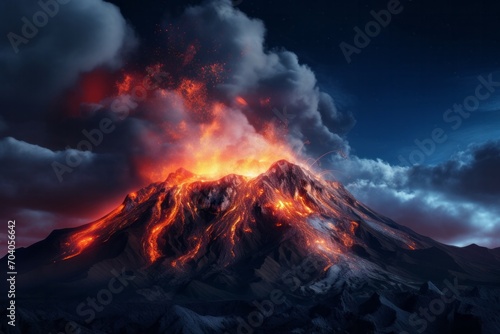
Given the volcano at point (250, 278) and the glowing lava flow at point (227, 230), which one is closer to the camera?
the volcano at point (250, 278)

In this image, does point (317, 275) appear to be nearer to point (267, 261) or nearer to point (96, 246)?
point (267, 261)

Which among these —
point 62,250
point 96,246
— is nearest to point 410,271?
point 96,246

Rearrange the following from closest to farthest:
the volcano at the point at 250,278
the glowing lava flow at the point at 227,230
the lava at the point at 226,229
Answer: the volcano at the point at 250,278, the glowing lava flow at the point at 227,230, the lava at the point at 226,229

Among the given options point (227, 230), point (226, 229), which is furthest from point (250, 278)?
point (226, 229)

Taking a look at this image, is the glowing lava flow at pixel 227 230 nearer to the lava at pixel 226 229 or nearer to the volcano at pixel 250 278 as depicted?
the lava at pixel 226 229

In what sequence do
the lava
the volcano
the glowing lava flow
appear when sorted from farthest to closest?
1. the lava
2. the glowing lava flow
3. the volcano

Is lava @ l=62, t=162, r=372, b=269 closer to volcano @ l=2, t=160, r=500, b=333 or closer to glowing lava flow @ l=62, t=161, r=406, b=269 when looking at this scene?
glowing lava flow @ l=62, t=161, r=406, b=269

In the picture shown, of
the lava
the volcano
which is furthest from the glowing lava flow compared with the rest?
the volcano

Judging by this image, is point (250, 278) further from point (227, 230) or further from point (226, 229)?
point (226, 229)

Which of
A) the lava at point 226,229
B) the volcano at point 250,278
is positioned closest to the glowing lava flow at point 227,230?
the lava at point 226,229
